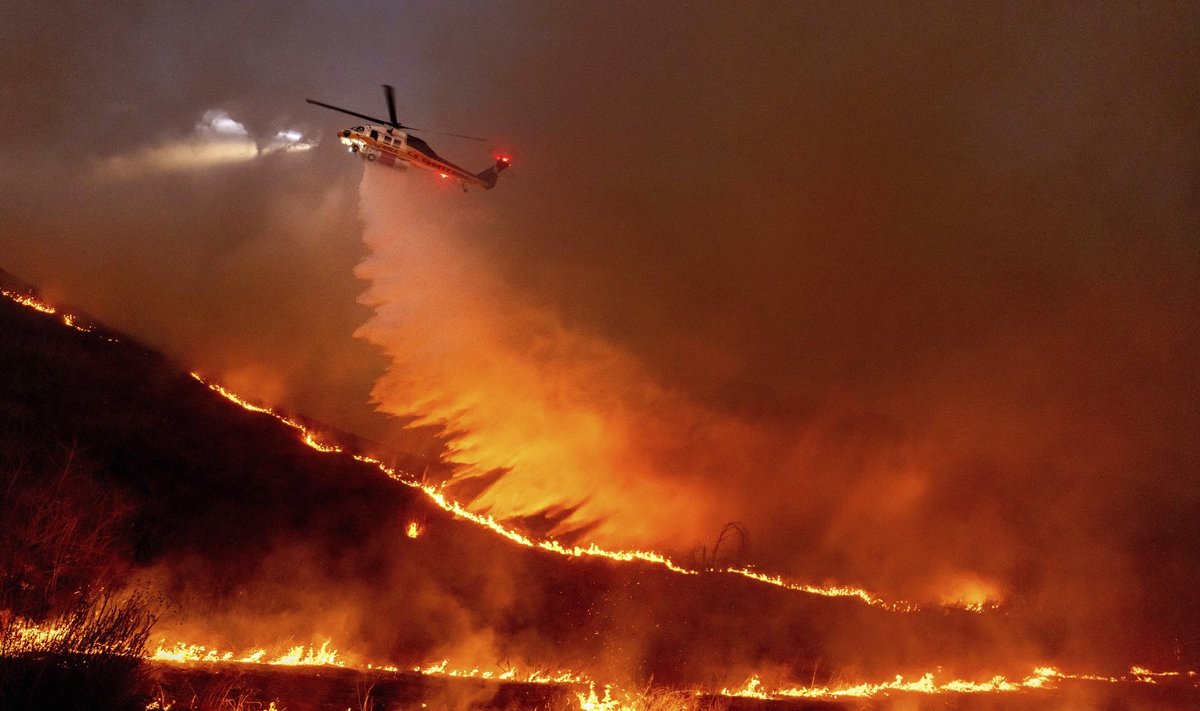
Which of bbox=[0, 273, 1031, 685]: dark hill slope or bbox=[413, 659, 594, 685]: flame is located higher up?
bbox=[0, 273, 1031, 685]: dark hill slope

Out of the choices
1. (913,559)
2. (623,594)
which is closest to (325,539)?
(623,594)

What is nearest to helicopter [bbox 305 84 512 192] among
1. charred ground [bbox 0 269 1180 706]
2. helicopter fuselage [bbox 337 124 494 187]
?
helicopter fuselage [bbox 337 124 494 187]

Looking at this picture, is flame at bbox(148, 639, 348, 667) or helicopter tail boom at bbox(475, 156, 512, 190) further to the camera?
helicopter tail boom at bbox(475, 156, 512, 190)

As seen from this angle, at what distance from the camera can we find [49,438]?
17781mm

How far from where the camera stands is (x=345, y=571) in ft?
60.7

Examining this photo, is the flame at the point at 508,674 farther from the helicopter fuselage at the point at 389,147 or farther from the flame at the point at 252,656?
the helicopter fuselage at the point at 389,147

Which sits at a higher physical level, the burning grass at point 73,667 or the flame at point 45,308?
the flame at point 45,308

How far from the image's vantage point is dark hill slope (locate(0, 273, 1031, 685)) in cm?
1653

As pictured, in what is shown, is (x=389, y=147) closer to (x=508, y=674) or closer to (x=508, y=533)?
(x=508, y=533)

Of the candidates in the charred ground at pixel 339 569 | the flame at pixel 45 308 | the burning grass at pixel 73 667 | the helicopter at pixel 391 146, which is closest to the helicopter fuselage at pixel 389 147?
the helicopter at pixel 391 146

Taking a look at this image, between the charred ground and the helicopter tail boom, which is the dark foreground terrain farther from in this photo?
the helicopter tail boom

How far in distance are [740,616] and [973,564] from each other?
13.6m

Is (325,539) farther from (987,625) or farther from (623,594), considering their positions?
(987,625)

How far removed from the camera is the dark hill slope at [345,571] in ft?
54.2
